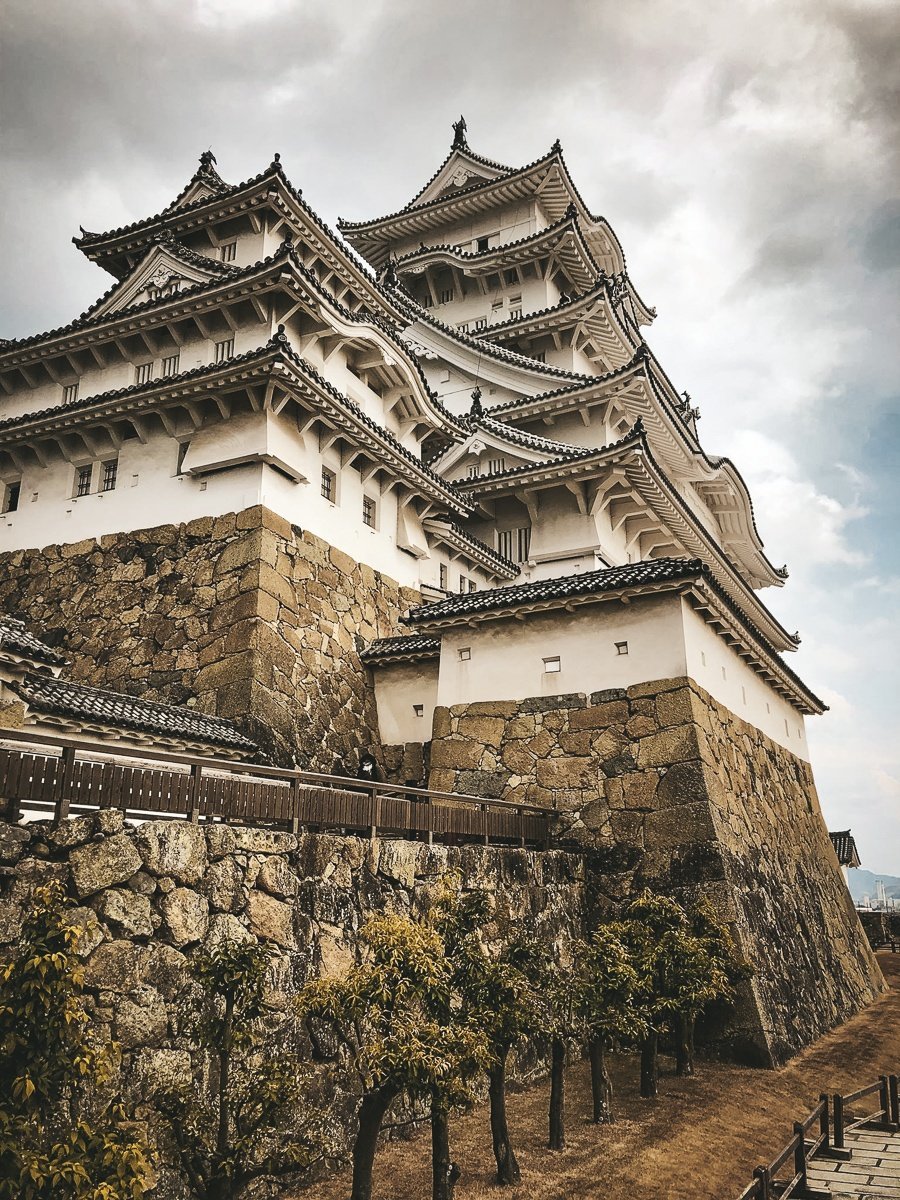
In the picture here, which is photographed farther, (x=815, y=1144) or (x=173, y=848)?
(x=815, y=1144)

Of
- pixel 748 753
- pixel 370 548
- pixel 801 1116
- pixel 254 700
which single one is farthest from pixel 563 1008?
pixel 370 548

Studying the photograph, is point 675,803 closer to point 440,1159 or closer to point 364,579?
point 440,1159

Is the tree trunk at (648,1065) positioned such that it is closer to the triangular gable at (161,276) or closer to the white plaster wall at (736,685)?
the white plaster wall at (736,685)

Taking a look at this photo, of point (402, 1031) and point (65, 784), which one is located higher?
point (65, 784)

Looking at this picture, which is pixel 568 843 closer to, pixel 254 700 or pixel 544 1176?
pixel 254 700

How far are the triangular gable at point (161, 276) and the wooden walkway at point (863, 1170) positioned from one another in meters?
19.9

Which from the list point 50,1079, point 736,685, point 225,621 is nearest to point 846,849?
point 736,685

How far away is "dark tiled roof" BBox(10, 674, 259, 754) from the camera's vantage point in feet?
37.7

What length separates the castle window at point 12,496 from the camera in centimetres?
2007

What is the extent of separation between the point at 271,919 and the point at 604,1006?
387 cm

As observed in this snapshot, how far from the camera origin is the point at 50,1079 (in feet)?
16.8

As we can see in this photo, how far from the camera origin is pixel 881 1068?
1354cm

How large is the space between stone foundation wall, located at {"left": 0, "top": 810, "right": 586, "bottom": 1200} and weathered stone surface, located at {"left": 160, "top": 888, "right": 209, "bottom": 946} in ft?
0.03

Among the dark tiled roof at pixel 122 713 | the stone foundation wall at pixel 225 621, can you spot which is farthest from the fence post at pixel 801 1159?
the stone foundation wall at pixel 225 621
